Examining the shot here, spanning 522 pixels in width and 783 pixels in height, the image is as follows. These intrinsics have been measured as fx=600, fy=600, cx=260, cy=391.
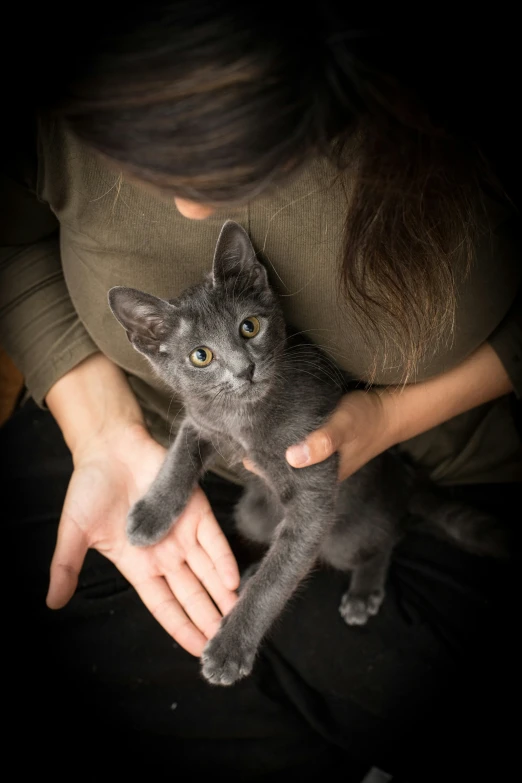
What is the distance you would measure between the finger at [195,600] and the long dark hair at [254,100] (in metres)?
0.81

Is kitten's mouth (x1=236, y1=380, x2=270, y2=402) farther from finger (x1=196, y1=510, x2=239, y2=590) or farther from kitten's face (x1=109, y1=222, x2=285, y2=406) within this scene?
finger (x1=196, y1=510, x2=239, y2=590)

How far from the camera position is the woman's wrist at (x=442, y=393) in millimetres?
1210

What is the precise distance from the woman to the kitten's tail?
3 cm

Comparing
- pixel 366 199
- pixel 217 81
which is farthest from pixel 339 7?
pixel 366 199

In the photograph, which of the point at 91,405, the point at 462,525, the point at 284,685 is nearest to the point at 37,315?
the point at 91,405

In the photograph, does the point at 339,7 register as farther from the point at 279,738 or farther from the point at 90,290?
the point at 279,738

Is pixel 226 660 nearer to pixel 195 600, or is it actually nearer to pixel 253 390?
pixel 195 600

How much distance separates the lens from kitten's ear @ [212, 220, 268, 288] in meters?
0.96

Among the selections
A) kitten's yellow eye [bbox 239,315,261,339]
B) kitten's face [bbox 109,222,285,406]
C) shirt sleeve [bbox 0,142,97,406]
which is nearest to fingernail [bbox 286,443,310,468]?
kitten's face [bbox 109,222,285,406]

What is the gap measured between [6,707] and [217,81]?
1152 mm

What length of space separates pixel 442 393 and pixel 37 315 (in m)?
0.88

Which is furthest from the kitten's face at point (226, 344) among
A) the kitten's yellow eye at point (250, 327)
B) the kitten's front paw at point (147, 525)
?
the kitten's front paw at point (147, 525)

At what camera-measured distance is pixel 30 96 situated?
2.02ft

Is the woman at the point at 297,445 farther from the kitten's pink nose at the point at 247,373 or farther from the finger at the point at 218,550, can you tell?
the kitten's pink nose at the point at 247,373
